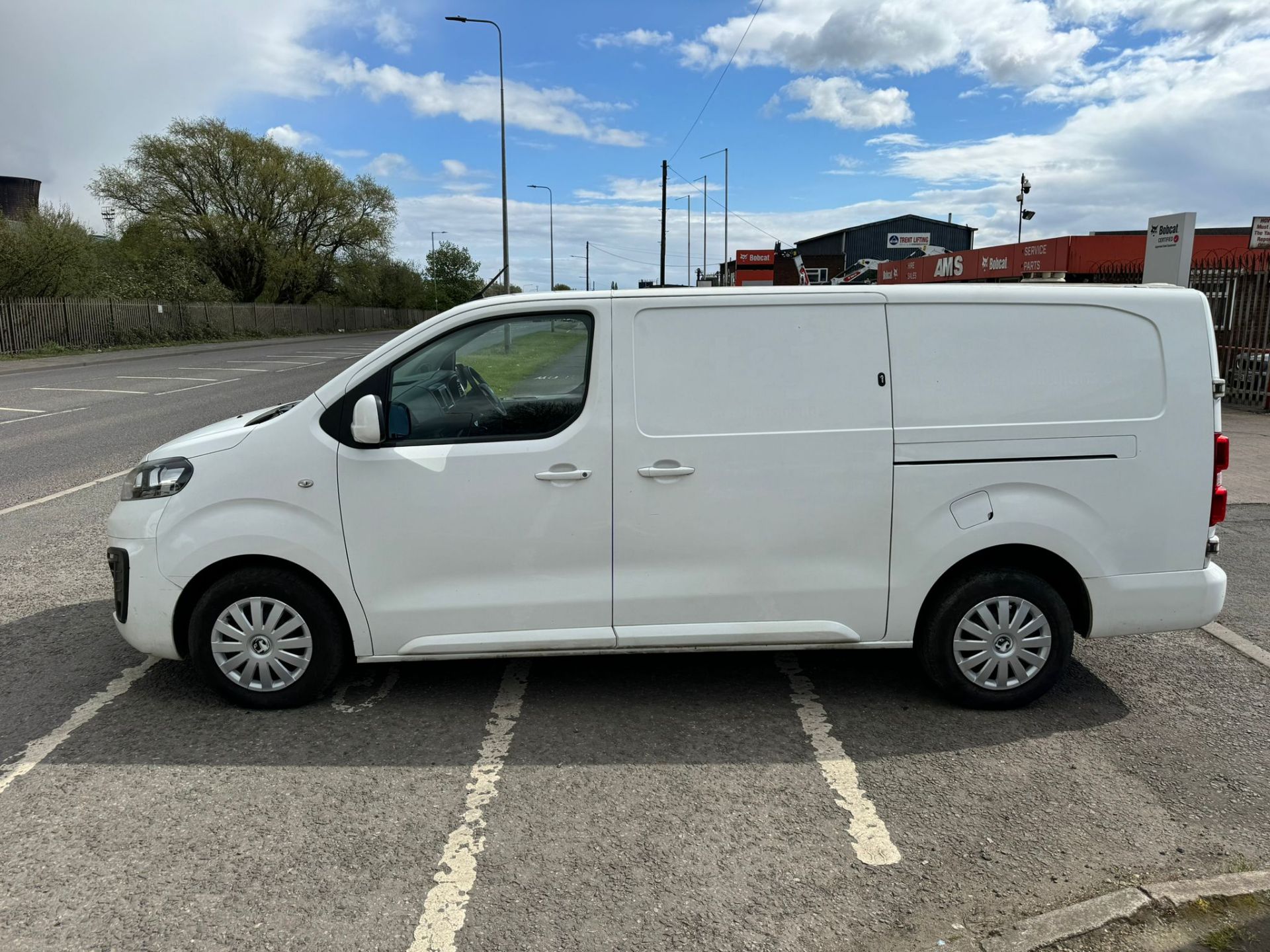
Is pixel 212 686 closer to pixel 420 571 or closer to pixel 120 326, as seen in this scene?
pixel 420 571

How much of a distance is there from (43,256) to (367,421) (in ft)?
116

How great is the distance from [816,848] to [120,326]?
129 feet

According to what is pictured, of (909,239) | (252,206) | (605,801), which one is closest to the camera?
(605,801)

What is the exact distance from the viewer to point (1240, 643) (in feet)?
16.5

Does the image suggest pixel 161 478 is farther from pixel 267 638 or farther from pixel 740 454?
pixel 740 454

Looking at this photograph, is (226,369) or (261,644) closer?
(261,644)

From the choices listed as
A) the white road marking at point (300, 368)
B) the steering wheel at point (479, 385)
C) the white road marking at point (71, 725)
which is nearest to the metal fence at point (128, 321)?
the white road marking at point (300, 368)

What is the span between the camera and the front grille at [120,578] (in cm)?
402

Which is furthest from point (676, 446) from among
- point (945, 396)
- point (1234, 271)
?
point (1234, 271)

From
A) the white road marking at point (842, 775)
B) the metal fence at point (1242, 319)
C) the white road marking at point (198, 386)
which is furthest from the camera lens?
the white road marking at point (198, 386)

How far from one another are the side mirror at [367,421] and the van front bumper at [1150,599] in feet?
10.4

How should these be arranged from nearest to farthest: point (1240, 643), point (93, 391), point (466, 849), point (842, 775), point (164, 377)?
point (466, 849) → point (842, 775) → point (1240, 643) → point (93, 391) → point (164, 377)

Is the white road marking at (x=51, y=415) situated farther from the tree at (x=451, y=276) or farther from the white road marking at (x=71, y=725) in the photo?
the tree at (x=451, y=276)

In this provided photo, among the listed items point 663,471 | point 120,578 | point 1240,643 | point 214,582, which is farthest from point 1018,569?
point 120,578
